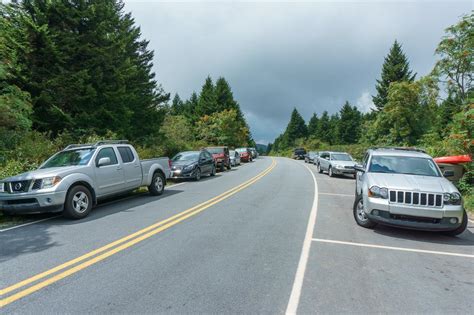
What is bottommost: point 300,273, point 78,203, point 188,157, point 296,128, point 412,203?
point 300,273

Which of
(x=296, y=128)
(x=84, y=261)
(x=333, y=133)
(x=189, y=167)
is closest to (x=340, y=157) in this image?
(x=189, y=167)

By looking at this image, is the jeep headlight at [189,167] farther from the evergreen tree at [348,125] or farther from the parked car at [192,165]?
the evergreen tree at [348,125]

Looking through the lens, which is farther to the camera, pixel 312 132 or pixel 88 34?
pixel 312 132

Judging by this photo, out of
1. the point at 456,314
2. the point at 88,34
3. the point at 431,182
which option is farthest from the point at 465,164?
the point at 88,34

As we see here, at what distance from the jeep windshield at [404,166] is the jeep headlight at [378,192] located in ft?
3.84

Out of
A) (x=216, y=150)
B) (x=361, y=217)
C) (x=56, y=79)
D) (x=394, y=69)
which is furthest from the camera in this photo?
(x=394, y=69)

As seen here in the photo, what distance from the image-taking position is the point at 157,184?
10125 millimetres

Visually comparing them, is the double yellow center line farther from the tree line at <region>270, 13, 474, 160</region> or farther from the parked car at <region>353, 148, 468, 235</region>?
the tree line at <region>270, 13, 474, 160</region>

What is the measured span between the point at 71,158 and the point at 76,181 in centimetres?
125

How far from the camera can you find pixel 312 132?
9156 cm

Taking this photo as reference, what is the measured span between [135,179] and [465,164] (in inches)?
476

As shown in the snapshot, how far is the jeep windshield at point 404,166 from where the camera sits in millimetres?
6555

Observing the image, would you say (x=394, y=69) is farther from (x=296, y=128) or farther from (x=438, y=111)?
(x=296, y=128)

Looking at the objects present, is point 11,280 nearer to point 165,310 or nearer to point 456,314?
point 165,310
